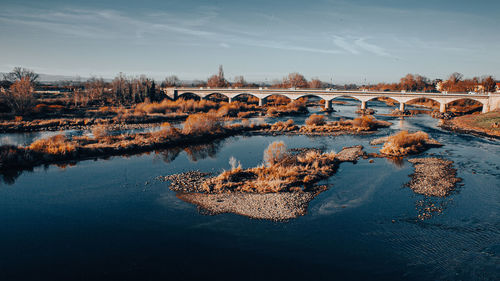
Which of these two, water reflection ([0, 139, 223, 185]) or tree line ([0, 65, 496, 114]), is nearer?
water reflection ([0, 139, 223, 185])

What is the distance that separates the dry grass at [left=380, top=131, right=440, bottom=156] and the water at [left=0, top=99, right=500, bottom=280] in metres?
7.28

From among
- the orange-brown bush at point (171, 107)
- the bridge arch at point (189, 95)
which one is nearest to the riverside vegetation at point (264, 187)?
the orange-brown bush at point (171, 107)

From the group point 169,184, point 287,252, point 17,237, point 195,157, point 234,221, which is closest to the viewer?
point 287,252

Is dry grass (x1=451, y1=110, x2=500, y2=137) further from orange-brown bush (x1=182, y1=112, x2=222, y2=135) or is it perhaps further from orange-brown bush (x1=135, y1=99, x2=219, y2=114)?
orange-brown bush (x1=135, y1=99, x2=219, y2=114)

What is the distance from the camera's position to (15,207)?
17.2 m

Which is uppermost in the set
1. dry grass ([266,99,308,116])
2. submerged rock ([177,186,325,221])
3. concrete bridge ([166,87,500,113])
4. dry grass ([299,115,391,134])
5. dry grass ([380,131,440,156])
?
concrete bridge ([166,87,500,113])

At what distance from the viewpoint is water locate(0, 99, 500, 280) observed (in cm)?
1202

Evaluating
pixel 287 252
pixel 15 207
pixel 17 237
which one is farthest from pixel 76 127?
pixel 287 252

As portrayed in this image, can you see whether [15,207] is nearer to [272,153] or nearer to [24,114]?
[272,153]

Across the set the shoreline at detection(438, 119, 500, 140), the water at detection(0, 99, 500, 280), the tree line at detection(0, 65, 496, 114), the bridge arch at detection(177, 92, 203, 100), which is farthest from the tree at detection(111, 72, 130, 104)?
the shoreline at detection(438, 119, 500, 140)

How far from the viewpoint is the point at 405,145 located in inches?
1232

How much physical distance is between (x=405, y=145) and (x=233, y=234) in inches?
968

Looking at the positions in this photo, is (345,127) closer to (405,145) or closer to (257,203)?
(405,145)

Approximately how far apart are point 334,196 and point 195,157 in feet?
47.5
